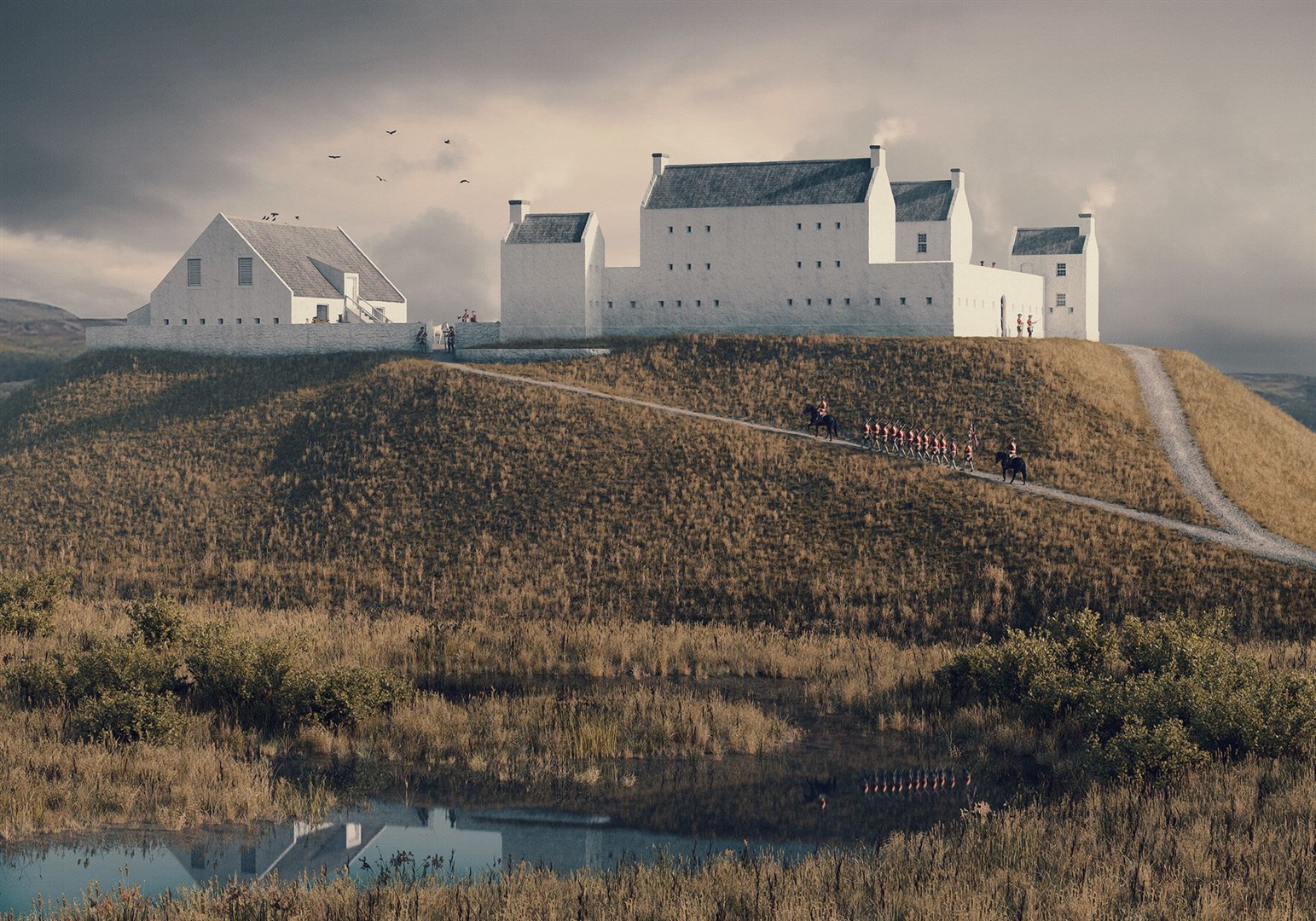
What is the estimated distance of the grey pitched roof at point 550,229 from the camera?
64.2m

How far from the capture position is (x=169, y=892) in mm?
14258

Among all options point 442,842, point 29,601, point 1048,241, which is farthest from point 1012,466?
point 1048,241

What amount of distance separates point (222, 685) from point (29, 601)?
442 inches

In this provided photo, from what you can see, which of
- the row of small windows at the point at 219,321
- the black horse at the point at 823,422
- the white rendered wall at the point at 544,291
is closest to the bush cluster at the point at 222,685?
the black horse at the point at 823,422

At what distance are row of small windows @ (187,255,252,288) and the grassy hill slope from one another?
30.5ft

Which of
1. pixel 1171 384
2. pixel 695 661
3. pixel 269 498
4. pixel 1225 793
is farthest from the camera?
pixel 1171 384

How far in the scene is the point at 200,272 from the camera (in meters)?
69.1

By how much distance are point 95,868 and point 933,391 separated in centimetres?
4101

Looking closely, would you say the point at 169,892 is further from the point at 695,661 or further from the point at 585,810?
the point at 695,661

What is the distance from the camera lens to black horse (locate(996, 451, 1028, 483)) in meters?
41.8

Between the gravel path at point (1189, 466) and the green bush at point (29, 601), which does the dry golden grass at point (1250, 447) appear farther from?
the green bush at point (29, 601)

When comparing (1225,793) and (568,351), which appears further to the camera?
(568,351)

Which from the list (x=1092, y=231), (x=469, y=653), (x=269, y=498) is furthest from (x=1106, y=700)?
(x=1092, y=231)

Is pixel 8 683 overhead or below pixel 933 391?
below
